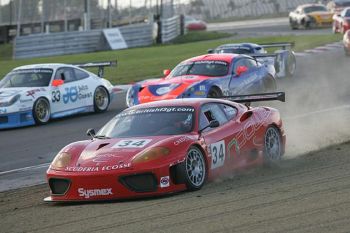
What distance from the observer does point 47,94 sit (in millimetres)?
18656

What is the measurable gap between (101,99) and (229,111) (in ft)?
30.4

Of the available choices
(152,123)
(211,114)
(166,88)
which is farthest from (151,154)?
(166,88)

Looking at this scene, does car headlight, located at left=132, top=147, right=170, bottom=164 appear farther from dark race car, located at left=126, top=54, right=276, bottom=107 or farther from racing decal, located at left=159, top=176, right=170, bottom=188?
dark race car, located at left=126, top=54, right=276, bottom=107

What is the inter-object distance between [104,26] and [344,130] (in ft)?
98.4

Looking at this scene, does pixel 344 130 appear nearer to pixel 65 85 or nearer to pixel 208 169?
pixel 208 169

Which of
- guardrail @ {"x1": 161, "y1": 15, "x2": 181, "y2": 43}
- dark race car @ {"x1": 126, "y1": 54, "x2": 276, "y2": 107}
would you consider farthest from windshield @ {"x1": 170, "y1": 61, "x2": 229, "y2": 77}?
guardrail @ {"x1": 161, "y1": 15, "x2": 181, "y2": 43}

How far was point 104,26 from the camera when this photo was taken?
43688mm

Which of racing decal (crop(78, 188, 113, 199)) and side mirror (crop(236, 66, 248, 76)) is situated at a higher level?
side mirror (crop(236, 66, 248, 76))

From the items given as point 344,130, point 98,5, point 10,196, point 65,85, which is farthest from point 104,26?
point 10,196

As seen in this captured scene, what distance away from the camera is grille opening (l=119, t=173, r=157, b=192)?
9445 millimetres

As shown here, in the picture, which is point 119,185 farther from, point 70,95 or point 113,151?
point 70,95

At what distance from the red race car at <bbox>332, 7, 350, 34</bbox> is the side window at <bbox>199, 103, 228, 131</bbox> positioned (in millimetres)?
27197

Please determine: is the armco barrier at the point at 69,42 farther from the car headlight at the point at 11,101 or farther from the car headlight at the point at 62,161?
the car headlight at the point at 62,161

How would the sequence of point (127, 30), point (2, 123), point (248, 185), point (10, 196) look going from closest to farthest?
point (248, 185) → point (10, 196) → point (2, 123) → point (127, 30)
